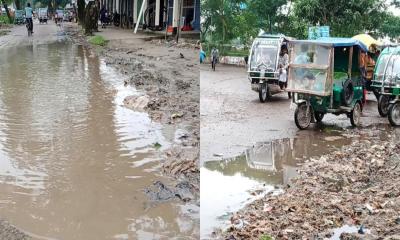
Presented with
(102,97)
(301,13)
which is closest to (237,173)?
(102,97)

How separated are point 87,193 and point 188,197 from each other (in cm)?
100

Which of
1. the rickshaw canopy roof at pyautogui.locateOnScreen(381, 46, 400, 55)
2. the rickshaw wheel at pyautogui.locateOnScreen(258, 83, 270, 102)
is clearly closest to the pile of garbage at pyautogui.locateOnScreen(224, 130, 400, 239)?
the rickshaw canopy roof at pyautogui.locateOnScreen(381, 46, 400, 55)

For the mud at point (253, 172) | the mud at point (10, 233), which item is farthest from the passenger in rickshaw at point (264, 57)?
the mud at point (10, 233)

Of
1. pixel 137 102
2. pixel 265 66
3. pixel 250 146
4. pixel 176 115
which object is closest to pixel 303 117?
pixel 250 146

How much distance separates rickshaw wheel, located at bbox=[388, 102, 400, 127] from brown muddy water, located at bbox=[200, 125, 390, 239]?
104cm

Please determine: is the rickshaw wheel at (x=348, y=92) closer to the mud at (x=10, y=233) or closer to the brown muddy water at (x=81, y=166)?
the brown muddy water at (x=81, y=166)

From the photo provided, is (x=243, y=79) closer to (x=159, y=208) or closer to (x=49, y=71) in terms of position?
(x=49, y=71)

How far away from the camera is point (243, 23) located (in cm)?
2631

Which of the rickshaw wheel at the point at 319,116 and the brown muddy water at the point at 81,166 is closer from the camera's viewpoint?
the brown muddy water at the point at 81,166

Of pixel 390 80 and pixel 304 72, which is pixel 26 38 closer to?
pixel 304 72

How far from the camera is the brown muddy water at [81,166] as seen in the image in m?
4.20

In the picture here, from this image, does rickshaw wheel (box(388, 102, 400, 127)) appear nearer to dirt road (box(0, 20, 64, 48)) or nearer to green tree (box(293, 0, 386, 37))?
green tree (box(293, 0, 386, 37))

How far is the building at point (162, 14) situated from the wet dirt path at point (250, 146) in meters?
5.92

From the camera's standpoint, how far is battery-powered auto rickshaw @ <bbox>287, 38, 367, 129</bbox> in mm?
10062
